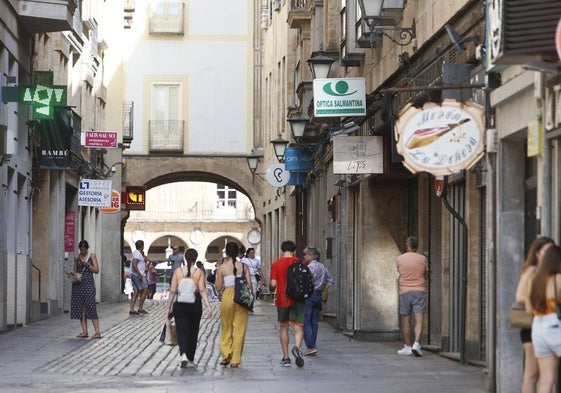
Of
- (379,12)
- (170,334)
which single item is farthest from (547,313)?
(379,12)

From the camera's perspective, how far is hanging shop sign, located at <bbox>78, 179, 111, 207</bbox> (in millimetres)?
38259

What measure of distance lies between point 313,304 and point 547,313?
1153 centimetres

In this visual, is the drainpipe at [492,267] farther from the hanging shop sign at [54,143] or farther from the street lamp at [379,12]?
the hanging shop sign at [54,143]

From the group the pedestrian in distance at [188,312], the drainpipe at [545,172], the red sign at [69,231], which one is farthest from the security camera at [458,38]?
the red sign at [69,231]

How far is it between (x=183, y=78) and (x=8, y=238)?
28570 millimetres

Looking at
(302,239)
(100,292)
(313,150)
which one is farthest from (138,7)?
(313,150)

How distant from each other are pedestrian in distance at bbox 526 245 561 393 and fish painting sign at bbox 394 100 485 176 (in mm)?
3153

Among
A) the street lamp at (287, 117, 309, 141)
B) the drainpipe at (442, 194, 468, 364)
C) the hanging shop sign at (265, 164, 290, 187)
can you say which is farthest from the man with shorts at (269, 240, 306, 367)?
the hanging shop sign at (265, 164, 290, 187)

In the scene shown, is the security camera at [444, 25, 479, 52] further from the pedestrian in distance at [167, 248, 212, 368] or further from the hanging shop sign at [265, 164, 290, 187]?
the hanging shop sign at [265, 164, 290, 187]

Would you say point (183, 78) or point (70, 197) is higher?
point (183, 78)

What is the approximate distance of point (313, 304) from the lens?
75.8 feet

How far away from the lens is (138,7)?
186ft

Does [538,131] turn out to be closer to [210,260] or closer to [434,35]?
[434,35]

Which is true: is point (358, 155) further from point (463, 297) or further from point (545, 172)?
point (545, 172)
